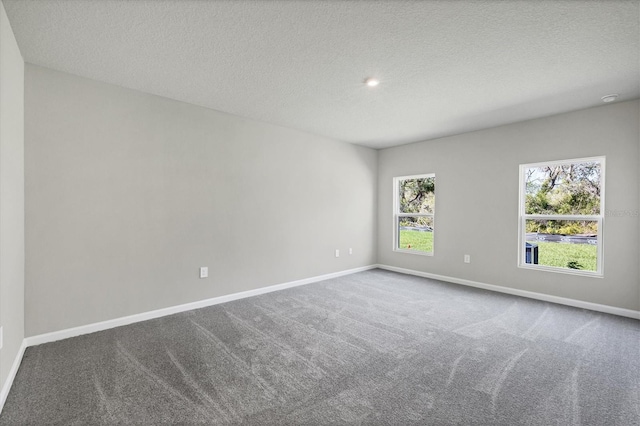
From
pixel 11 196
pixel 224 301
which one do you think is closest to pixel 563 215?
pixel 224 301

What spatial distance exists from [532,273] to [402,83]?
3.16 metres

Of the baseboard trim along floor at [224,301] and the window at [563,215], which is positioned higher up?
the window at [563,215]

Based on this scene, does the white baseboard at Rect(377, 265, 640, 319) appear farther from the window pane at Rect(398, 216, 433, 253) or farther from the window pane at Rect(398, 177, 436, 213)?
the window pane at Rect(398, 177, 436, 213)

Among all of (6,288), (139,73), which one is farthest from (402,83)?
(6,288)

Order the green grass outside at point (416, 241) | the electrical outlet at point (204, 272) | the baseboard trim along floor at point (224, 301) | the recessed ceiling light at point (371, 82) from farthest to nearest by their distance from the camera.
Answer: the green grass outside at point (416, 241) < the electrical outlet at point (204, 272) < the recessed ceiling light at point (371, 82) < the baseboard trim along floor at point (224, 301)

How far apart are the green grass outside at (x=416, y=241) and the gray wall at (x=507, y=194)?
0.58 feet

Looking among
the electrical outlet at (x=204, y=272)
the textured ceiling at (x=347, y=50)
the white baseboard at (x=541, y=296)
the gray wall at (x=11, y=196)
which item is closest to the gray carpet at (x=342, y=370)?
the white baseboard at (x=541, y=296)

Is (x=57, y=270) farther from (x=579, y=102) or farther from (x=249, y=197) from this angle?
(x=579, y=102)

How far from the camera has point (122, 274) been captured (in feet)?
9.68

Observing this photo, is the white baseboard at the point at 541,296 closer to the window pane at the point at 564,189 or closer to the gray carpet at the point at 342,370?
the gray carpet at the point at 342,370

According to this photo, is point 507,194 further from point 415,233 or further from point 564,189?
point 415,233

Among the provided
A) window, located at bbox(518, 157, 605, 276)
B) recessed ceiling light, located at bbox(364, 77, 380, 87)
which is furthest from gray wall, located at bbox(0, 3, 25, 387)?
window, located at bbox(518, 157, 605, 276)

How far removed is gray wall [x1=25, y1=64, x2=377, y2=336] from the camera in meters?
2.58

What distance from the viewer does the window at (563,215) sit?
355 cm
